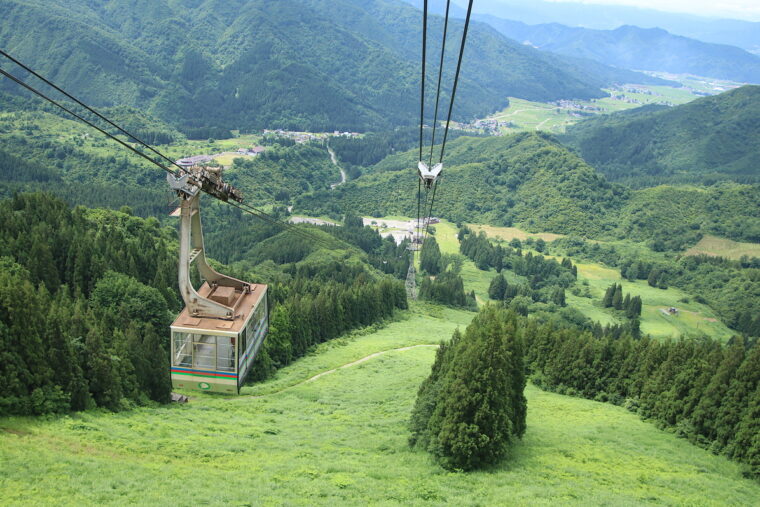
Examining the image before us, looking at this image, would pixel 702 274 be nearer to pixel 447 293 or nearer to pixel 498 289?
pixel 498 289

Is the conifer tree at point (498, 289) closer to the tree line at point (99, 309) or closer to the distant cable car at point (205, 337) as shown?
the tree line at point (99, 309)

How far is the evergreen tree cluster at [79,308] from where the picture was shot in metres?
30.9

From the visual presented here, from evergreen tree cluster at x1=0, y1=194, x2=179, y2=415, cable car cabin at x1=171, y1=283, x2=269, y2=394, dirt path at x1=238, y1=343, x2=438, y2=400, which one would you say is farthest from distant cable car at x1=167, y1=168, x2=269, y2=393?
dirt path at x1=238, y1=343, x2=438, y2=400

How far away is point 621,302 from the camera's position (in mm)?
120438

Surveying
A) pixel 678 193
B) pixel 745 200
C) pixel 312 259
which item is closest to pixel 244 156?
pixel 312 259

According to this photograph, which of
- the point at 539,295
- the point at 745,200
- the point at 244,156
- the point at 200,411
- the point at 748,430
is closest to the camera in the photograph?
the point at 748,430

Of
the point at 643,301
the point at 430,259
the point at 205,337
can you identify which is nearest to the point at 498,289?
the point at 430,259

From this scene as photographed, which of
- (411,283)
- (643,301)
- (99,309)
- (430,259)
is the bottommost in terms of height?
(643,301)

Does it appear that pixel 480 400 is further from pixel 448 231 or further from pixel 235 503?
pixel 448 231

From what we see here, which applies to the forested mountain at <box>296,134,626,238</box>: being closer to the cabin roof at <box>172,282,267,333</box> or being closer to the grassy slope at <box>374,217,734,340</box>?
the grassy slope at <box>374,217,734,340</box>

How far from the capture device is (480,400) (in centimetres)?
3022

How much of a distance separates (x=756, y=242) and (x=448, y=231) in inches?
3214

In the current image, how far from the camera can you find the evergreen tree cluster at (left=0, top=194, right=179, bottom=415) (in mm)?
30922

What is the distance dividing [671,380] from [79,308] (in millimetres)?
44430
